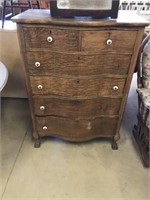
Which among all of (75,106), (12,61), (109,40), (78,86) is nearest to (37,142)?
Result: (75,106)

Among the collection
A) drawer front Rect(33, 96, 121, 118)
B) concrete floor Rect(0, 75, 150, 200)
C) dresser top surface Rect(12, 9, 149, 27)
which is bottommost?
concrete floor Rect(0, 75, 150, 200)

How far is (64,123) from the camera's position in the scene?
1592mm

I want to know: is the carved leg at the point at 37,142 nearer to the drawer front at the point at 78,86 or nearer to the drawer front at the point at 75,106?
the drawer front at the point at 75,106

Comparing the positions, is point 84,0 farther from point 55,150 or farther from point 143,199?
point 143,199

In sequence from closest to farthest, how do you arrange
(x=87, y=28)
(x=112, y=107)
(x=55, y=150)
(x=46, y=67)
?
(x=87, y=28) → (x=46, y=67) → (x=112, y=107) → (x=55, y=150)

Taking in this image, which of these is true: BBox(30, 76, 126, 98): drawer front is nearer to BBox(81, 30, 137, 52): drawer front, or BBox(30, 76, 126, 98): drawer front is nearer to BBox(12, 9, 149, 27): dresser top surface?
BBox(81, 30, 137, 52): drawer front

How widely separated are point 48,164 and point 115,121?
25.3 inches

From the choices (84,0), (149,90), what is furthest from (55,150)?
(84,0)

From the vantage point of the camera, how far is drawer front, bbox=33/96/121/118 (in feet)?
4.83

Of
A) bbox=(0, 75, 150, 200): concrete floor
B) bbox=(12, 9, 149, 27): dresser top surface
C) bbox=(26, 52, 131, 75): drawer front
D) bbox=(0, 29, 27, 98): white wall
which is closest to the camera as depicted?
bbox=(12, 9, 149, 27): dresser top surface

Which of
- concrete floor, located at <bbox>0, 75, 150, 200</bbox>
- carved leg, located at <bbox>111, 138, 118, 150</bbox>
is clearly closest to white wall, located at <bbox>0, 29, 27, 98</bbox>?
concrete floor, located at <bbox>0, 75, 150, 200</bbox>

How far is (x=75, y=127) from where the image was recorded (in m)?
1.60

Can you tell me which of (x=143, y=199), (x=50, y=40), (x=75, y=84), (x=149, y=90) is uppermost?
(x=50, y=40)

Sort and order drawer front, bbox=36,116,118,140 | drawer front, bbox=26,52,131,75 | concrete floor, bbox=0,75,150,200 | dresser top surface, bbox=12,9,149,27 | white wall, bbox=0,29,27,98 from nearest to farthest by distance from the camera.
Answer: dresser top surface, bbox=12,9,149,27 → drawer front, bbox=26,52,131,75 → concrete floor, bbox=0,75,150,200 → drawer front, bbox=36,116,118,140 → white wall, bbox=0,29,27,98
